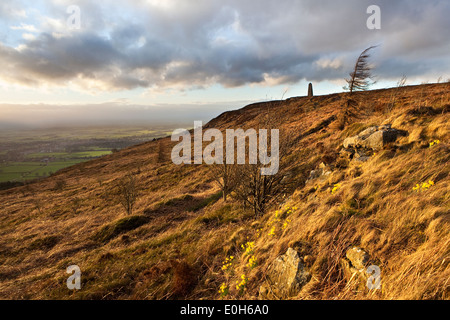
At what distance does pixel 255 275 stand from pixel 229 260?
1.50 m

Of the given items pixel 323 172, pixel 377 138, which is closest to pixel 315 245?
→ pixel 323 172

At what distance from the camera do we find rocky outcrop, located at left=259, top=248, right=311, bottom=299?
352 cm

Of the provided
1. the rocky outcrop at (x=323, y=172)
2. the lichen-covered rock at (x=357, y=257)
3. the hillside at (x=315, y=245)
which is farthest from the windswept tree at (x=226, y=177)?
the lichen-covered rock at (x=357, y=257)

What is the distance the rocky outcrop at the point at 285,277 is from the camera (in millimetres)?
3521

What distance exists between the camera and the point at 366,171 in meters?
6.66

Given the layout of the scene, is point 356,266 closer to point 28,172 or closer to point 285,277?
point 285,277

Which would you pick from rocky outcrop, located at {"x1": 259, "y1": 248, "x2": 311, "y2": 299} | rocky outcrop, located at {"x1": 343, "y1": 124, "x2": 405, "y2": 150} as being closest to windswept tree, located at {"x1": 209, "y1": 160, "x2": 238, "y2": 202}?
rocky outcrop, located at {"x1": 343, "y1": 124, "x2": 405, "y2": 150}

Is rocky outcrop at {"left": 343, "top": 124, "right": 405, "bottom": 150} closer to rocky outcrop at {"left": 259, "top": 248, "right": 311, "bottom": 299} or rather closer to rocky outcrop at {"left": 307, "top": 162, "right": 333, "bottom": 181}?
rocky outcrop at {"left": 307, "top": 162, "right": 333, "bottom": 181}

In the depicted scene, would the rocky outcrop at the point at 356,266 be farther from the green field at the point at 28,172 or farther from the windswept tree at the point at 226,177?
the green field at the point at 28,172

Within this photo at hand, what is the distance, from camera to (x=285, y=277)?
3.73 meters

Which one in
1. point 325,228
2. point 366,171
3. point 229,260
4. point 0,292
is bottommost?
point 0,292

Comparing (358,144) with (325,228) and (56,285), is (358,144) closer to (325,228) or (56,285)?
(325,228)
